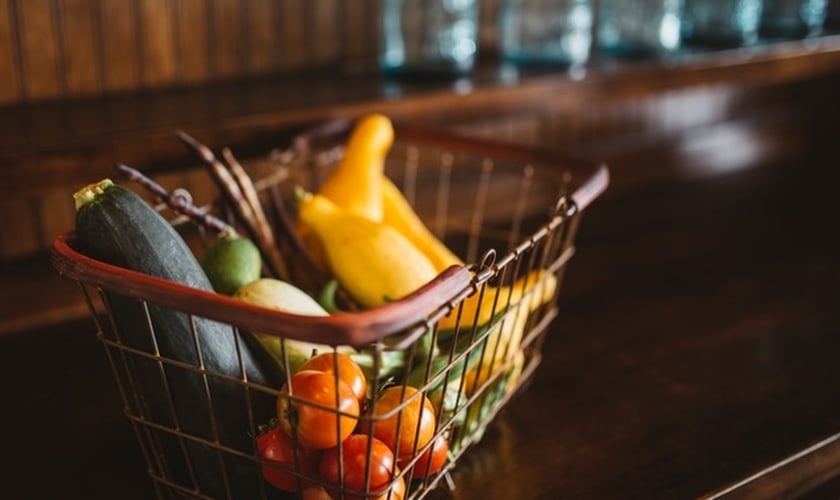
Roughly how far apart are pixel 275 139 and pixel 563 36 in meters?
0.60

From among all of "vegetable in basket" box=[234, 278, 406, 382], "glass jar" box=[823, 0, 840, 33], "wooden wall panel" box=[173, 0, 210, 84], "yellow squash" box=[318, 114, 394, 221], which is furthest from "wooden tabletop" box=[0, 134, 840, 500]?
"glass jar" box=[823, 0, 840, 33]

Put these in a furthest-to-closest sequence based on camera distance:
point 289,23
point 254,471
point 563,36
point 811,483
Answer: point 563,36, point 289,23, point 811,483, point 254,471

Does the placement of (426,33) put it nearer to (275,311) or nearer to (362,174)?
(362,174)

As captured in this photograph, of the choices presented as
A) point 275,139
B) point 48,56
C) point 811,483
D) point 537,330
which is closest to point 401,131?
point 275,139

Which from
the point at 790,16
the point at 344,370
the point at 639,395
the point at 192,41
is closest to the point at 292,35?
the point at 192,41

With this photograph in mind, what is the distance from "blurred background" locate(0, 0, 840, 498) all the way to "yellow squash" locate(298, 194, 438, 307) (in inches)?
6.0

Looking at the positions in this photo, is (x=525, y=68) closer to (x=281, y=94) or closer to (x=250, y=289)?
(x=281, y=94)

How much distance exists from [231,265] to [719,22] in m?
1.18

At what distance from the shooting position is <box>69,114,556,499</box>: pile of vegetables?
0.54 metres

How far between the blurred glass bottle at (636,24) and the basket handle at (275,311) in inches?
41.5

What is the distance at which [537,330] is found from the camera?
2.60 ft

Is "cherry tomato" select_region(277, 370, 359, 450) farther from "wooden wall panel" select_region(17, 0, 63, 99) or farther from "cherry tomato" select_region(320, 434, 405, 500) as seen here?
"wooden wall panel" select_region(17, 0, 63, 99)

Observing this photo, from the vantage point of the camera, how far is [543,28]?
138cm

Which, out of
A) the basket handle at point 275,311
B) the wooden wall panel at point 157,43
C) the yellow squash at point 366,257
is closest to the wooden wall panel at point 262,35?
the wooden wall panel at point 157,43
